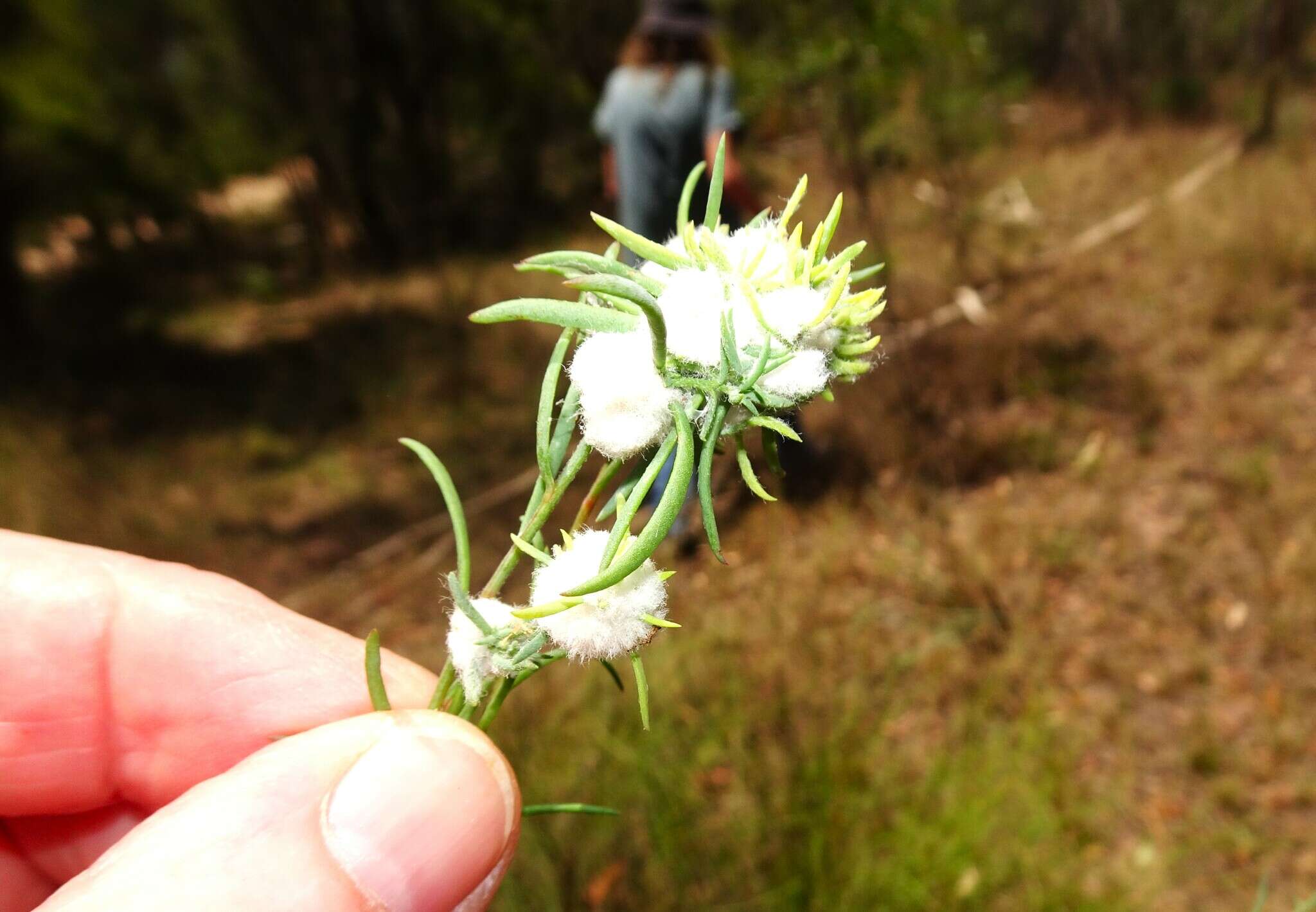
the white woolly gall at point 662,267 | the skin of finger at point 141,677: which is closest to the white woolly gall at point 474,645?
the white woolly gall at point 662,267

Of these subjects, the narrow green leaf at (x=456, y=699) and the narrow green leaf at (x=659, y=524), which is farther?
the narrow green leaf at (x=456, y=699)

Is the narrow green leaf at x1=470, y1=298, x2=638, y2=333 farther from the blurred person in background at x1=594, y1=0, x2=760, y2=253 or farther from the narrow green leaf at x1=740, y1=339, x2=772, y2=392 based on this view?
the blurred person in background at x1=594, y1=0, x2=760, y2=253

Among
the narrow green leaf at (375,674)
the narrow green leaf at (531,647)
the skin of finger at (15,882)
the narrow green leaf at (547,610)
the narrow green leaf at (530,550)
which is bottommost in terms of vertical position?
the skin of finger at (15,882)

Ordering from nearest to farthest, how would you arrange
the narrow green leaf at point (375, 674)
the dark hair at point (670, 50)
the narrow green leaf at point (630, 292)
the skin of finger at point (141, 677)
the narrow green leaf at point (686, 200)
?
1. the narrow green leaf at point (630, 292)
2. the narrow green leaf at point (686, 200)
3. the narrow green leaf at point (375, 674)
4. the skin of finger at point (141, 677)
5. the dark hair at point (670, 50)

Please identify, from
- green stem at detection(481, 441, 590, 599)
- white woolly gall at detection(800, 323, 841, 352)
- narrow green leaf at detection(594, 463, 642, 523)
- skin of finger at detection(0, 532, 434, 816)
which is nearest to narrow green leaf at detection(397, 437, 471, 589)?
green stem at detection(481, 441, 590, 599)

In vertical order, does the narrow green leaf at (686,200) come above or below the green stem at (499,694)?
above

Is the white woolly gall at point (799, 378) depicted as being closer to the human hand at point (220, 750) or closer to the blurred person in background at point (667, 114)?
the human hand at point (220, 750)

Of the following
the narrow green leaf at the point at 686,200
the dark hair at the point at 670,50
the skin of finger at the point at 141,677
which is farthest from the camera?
the dark hair at the point at 670,50

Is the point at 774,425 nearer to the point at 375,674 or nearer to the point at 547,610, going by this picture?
the point at 547,610
